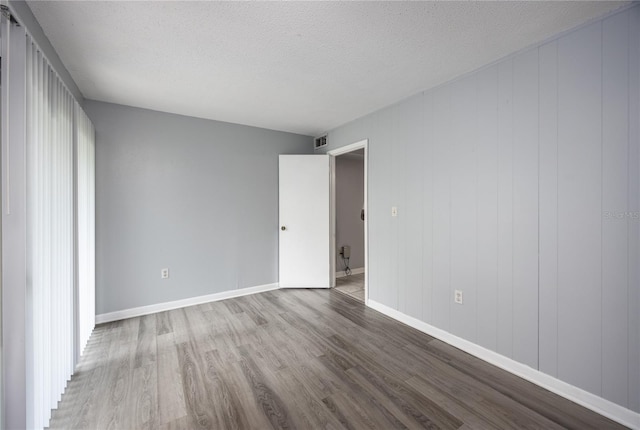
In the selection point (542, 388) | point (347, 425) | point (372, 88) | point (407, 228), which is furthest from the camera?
point (407, 228)

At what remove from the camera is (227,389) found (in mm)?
1790

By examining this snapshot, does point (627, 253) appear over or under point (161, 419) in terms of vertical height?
over

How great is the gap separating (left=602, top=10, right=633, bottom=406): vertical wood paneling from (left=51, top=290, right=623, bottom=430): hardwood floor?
13.7 inches

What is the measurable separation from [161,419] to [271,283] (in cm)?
241

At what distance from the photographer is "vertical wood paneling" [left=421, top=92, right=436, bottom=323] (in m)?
2.54

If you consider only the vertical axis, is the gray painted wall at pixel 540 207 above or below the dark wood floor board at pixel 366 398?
above

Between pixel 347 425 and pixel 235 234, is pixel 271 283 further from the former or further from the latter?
pixel 347 425

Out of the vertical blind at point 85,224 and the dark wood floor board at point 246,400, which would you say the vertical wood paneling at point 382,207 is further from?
the vertical blind at point 85,224

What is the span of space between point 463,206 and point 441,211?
0.21 m

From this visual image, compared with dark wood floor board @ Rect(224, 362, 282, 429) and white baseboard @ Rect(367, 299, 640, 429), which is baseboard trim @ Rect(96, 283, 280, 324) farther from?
white baseboard @ Rect(367, 299, 640, 429)

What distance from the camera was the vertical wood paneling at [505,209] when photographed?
1.99 m

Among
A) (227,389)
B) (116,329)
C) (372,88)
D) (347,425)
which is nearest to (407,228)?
(372,88)

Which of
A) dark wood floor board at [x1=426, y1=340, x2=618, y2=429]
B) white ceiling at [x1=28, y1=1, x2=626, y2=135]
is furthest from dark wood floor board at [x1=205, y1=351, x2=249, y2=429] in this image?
white ceiling at [x1=28, y1=1, x2=626, y2=135]

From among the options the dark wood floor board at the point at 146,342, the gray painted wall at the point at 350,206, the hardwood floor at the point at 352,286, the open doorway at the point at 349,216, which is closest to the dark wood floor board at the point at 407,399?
the hardwood floor at the point at 352,286
